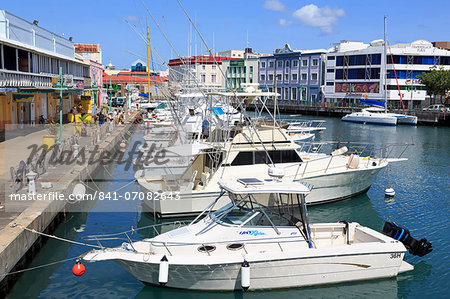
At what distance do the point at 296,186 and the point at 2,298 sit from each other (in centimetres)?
691

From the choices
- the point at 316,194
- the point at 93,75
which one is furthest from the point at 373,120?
the point at 316,194

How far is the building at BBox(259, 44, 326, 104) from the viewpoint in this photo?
77.8 m

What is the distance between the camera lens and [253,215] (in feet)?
33.2

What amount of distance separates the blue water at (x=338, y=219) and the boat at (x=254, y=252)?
306 millimetres

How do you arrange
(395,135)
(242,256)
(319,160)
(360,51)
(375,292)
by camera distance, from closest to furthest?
(242,256)
(375,292)
(319,160)
(395,135)
(360,51)

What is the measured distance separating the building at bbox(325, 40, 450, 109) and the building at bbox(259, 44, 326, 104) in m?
5.45

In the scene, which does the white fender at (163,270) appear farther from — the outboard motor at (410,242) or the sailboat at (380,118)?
the sailboat at (380,118)

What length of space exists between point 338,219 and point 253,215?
6.44m

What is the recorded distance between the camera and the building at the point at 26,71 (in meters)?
24.5

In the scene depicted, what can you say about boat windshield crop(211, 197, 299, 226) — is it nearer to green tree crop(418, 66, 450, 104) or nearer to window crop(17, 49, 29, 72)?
window crop(17, 49, 29, 72)

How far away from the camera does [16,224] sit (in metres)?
10.6

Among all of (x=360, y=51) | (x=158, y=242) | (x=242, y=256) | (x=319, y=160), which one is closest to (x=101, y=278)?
(x=158, y=242)

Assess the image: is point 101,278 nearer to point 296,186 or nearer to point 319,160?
point 296,186

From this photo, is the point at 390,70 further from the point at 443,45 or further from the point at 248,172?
the point at 248,172
